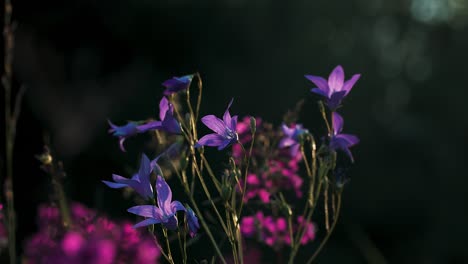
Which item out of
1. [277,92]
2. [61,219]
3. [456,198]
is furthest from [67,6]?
[61,219]

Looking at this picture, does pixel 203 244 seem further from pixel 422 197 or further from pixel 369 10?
pixel 369 10

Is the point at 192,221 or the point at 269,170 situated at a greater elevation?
the point at 192,221

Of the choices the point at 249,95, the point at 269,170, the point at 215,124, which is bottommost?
the point at 249,95

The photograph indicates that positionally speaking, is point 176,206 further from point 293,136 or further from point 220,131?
point 293,136

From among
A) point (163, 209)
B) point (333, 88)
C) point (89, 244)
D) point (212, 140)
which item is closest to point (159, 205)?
point (163, 209)

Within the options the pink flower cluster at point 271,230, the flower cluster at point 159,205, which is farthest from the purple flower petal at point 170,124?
the pink flower cluster at point 271,230

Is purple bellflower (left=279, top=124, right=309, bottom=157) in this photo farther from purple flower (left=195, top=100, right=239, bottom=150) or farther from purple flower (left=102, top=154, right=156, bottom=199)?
purple flower (left=102, top=154, right=156, bottom=199)
